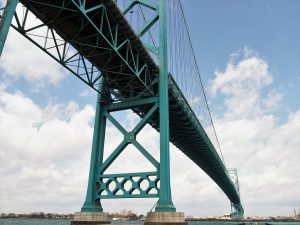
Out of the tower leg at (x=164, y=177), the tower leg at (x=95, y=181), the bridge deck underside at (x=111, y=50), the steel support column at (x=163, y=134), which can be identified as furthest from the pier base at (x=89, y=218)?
the bridge deck underside at (x=111, y=50)

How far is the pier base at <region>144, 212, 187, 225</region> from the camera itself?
15.9 meters

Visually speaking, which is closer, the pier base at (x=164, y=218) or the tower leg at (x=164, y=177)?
the pier base at (x=164, y=218)

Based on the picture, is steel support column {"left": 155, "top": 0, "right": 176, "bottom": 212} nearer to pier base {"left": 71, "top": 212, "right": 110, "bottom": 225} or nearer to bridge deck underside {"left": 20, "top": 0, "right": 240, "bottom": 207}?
bridge deck underside {"left": 20, "top": 0, "right": 240, "bottom": 207}

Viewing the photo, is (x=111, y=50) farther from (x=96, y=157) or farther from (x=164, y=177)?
(x=164, y=177)

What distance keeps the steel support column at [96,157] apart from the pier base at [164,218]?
3363mm

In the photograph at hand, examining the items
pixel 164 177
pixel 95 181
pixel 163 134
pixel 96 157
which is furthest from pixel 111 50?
pixel 95 181

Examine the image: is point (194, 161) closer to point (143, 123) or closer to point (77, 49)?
point (143, 123)

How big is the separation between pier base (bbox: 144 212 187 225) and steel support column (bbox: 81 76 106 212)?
3363mm

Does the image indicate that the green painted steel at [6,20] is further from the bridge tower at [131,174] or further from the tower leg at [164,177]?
the tower leg at [164,177]

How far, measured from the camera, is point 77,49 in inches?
620

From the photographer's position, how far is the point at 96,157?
18672 mm

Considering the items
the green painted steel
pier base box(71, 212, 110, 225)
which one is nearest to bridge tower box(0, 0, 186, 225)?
pier base box(71, 212, 110, 225)

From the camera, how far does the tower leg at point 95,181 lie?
1723 centimetres

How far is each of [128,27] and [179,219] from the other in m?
10.1
